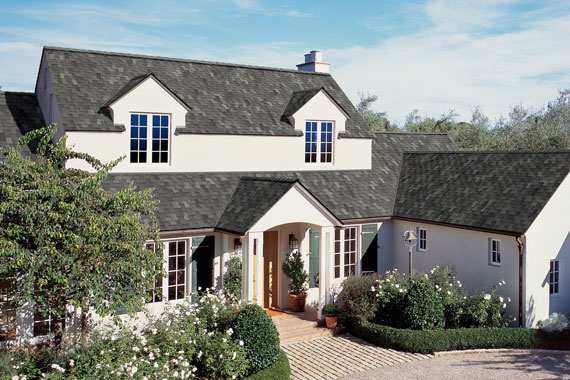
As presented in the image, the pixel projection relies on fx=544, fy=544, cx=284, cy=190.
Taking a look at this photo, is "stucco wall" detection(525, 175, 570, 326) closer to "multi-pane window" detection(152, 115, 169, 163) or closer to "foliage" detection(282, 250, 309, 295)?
"foliage" detection(282, 250, 309, 295)

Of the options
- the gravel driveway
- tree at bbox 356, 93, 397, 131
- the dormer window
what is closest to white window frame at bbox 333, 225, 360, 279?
the gravel driveway

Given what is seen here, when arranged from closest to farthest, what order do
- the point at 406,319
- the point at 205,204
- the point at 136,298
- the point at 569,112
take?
1. the point at 136,298
2. the point at 406,319
3. the point at 205,204
4. the point at 569,112

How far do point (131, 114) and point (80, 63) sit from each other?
325 cm

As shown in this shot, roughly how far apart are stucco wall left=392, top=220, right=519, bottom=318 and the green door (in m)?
0.99

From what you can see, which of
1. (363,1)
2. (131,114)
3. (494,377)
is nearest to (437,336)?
(494,377)

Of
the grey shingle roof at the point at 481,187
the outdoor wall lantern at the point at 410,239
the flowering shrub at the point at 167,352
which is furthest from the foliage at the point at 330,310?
the grey shingle roof at the point at 481,187

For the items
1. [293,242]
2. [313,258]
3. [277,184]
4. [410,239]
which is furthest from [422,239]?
[277,184]

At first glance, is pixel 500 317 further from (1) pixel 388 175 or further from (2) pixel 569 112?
(2) pixel 569 112

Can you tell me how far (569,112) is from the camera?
45.5m

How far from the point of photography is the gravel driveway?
14578mm

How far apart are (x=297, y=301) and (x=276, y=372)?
5.68 m

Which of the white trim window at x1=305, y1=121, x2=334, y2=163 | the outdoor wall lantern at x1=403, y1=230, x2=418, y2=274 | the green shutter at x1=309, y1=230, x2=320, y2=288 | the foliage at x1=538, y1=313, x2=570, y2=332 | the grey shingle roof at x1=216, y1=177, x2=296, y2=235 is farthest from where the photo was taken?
the white trim window at x1=305, y1=121, x2=334, y2=163

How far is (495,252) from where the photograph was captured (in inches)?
741

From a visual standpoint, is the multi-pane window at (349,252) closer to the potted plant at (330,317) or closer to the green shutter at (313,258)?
the green shutter at (313,258)
